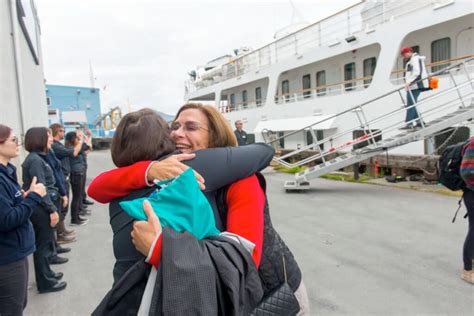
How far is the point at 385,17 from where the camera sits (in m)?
12.2

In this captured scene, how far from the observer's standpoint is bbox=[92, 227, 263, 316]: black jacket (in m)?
1.02

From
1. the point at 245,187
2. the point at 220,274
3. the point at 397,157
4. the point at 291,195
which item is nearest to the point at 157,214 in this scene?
the point at 220,274

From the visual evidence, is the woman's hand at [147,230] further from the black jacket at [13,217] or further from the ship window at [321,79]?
the ship window at [321,79]

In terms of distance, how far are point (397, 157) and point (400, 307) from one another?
8027 millimetres

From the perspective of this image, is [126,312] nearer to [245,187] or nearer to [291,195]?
[245,187]

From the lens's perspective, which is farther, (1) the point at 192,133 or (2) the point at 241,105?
(2) the point at 241,105

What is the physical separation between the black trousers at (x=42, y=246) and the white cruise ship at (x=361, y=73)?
7.51m

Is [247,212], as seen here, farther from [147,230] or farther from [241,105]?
[241,105]

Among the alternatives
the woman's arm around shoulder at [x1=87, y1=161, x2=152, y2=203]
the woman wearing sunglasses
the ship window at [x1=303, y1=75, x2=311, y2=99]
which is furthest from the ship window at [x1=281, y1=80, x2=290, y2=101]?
the woman's arm around shoulder at [x1=87, y1=161, x2=152, y2=203]

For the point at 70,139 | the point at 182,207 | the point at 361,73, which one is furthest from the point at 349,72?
the point at 182,207

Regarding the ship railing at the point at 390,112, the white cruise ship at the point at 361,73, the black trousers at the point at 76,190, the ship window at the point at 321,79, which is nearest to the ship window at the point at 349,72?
the white cruise ship at the point at 361,73

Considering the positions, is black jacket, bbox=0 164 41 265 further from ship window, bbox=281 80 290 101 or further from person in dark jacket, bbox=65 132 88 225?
ship window, bbox=281 80 290 101

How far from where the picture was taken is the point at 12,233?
2.50m

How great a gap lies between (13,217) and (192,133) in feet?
5.78
